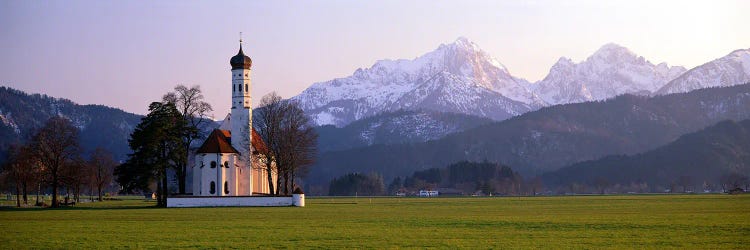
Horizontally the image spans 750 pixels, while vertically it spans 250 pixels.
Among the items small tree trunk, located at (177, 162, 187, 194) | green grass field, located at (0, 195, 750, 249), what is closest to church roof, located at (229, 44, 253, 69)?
small tree trunk, located at (177, 162, 187, 194)

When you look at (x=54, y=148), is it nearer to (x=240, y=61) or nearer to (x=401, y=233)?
(x=240, y=61)

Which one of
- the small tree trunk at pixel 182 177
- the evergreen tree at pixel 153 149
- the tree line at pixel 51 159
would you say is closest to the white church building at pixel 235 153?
the small tree trunk at pixel 182 177

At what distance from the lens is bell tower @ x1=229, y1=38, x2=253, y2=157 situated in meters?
105

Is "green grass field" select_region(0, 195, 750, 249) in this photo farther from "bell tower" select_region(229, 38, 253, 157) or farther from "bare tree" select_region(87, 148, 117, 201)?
"bare tree" select_region(87, 148, 117, 201)

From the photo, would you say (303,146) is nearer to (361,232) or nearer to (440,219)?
(440,219)

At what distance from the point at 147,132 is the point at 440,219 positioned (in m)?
41.8

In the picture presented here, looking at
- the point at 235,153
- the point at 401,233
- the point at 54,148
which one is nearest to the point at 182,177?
the point at 235,153

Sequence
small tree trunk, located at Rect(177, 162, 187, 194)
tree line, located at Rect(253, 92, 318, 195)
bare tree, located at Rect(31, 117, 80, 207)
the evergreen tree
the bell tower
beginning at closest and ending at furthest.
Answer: bare tree, located at Rect(31, 117, 80, 207), the evergreen tree, small tree trunk, located at Rect(177, 162, 187, 194), tree line, located at Rect(253, 92, 318, 195), the bell tower

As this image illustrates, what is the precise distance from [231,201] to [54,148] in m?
16.9

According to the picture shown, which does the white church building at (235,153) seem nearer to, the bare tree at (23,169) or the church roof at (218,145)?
the church roof at (218,145)

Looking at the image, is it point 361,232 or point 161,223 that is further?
point 161,223

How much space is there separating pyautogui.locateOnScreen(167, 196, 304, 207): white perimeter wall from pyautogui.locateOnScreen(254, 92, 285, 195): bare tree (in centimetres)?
616

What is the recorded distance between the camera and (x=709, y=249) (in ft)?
111

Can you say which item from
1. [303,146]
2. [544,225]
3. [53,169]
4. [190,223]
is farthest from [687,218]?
[53,169]
